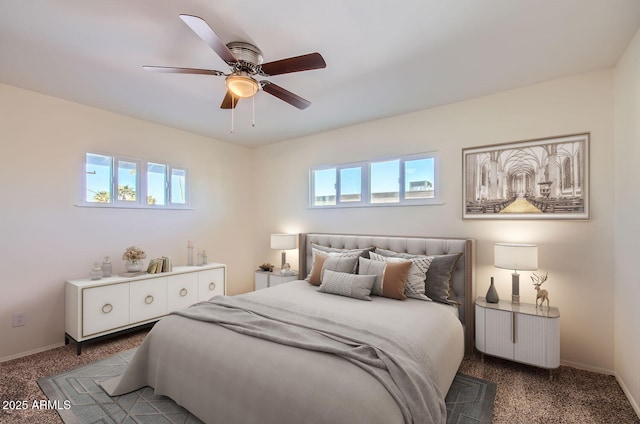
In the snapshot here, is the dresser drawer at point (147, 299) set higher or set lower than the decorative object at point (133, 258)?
lower

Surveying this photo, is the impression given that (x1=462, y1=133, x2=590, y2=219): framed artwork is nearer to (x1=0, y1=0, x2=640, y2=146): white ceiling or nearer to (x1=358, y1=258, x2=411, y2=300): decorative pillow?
(x1=0, y1=0, x2=640, y2=146): white ceiling

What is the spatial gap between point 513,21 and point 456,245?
1.96 m

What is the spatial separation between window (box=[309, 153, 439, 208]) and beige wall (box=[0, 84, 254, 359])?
6.86ft

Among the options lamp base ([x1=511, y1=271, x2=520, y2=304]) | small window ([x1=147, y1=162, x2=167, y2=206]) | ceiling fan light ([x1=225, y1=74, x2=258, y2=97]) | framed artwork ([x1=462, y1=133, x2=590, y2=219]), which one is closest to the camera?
ceiling fan light ([x1=225, y1=74, x2=258, y2=97])

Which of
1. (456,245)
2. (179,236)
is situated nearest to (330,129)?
(456,245)

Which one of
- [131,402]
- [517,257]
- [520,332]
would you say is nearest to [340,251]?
[517,257]

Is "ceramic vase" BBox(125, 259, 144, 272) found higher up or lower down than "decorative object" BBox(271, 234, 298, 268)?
lower down

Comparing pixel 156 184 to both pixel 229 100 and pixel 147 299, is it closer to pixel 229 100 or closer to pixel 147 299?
pixel 147 299

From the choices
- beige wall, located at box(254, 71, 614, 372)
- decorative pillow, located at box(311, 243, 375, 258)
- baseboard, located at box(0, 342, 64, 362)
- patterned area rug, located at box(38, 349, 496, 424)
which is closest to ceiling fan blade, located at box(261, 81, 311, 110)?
beige wall, located at box(254, 71, 614, 372)

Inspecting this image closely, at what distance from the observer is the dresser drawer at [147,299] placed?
3.28m

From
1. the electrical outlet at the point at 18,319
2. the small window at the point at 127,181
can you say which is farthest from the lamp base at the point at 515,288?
the electrical outlet at the point at 18,319

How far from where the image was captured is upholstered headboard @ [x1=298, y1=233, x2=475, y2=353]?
2.90m

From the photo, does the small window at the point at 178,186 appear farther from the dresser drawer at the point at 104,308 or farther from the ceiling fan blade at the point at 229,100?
the ceiling fan blade at the point at 229,100

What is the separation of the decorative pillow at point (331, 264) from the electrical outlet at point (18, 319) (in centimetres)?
291
